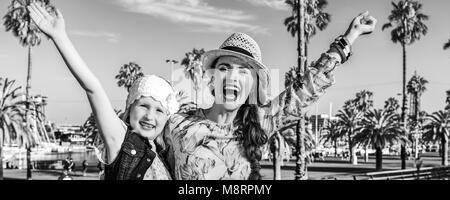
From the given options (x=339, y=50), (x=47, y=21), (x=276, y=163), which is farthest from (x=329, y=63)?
(x=276, y=163)

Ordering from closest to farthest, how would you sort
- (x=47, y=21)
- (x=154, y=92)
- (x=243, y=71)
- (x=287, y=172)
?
(x=47, y=21) < (x=154, y=92) < (x=243, y=71) < (x=287, y=172)

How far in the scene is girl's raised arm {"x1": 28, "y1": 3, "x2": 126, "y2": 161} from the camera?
2402 mm

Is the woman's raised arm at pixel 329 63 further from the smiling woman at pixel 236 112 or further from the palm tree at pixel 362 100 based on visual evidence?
the palm tree at pixel 362 100

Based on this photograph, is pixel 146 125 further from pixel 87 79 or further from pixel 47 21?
pixel 47 21

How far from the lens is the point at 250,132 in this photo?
3.06 metres

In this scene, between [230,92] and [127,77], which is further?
[127,77]

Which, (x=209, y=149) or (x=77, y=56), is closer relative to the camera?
(x=77, y=56)

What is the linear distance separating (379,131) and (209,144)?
30217 mm

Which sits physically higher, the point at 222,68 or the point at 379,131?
the point at 222,68
